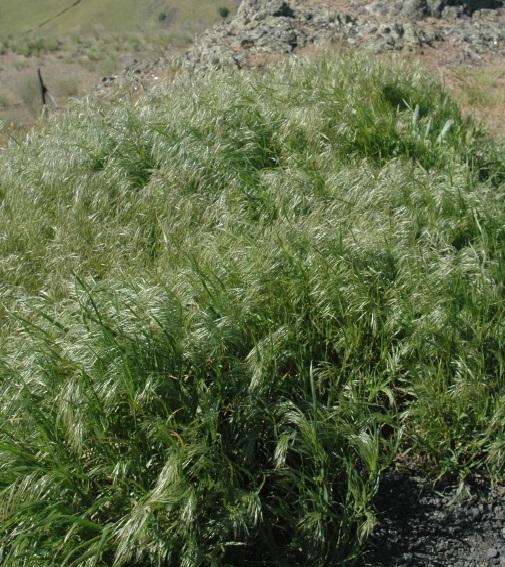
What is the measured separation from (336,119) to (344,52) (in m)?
2.04

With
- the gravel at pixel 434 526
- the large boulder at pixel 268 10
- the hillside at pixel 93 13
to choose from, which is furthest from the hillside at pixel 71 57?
the gravel at pixel 434 526

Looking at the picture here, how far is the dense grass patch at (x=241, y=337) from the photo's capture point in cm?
319

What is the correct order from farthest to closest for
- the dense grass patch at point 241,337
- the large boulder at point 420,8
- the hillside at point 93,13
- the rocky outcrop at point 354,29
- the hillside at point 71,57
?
the hillside at point 93,13
the hillside at point 71,57
the large boulder at point 420,8
the rocky outcrop at point 354,29
the dense grass patch at point 241,337

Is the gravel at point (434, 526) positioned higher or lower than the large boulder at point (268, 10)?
higher

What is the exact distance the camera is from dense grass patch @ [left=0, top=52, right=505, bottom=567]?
3188 mm

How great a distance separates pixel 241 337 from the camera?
3871 mm

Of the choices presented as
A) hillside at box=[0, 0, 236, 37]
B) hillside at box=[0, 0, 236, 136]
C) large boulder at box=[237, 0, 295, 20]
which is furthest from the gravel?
hillside at box=[0, 0, 236, 37]

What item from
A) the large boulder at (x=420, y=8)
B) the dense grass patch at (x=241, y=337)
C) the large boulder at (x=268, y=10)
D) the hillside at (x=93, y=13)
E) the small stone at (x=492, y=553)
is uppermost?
the dense grass patch at (x=241, y=337)

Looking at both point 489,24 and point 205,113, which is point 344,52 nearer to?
point 205,113

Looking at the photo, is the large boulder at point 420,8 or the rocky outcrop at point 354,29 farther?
the large boulder at point 420,8

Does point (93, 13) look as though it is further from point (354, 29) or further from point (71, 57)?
point (354, 29)

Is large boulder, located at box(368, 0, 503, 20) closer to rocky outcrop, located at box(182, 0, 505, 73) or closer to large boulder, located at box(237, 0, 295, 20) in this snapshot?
rocky outcrop, located at box(182, 0, 505, 73)

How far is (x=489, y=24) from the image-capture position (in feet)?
33.6

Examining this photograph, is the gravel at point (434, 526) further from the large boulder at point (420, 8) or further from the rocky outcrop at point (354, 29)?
the large boulder at point (420, 8)
